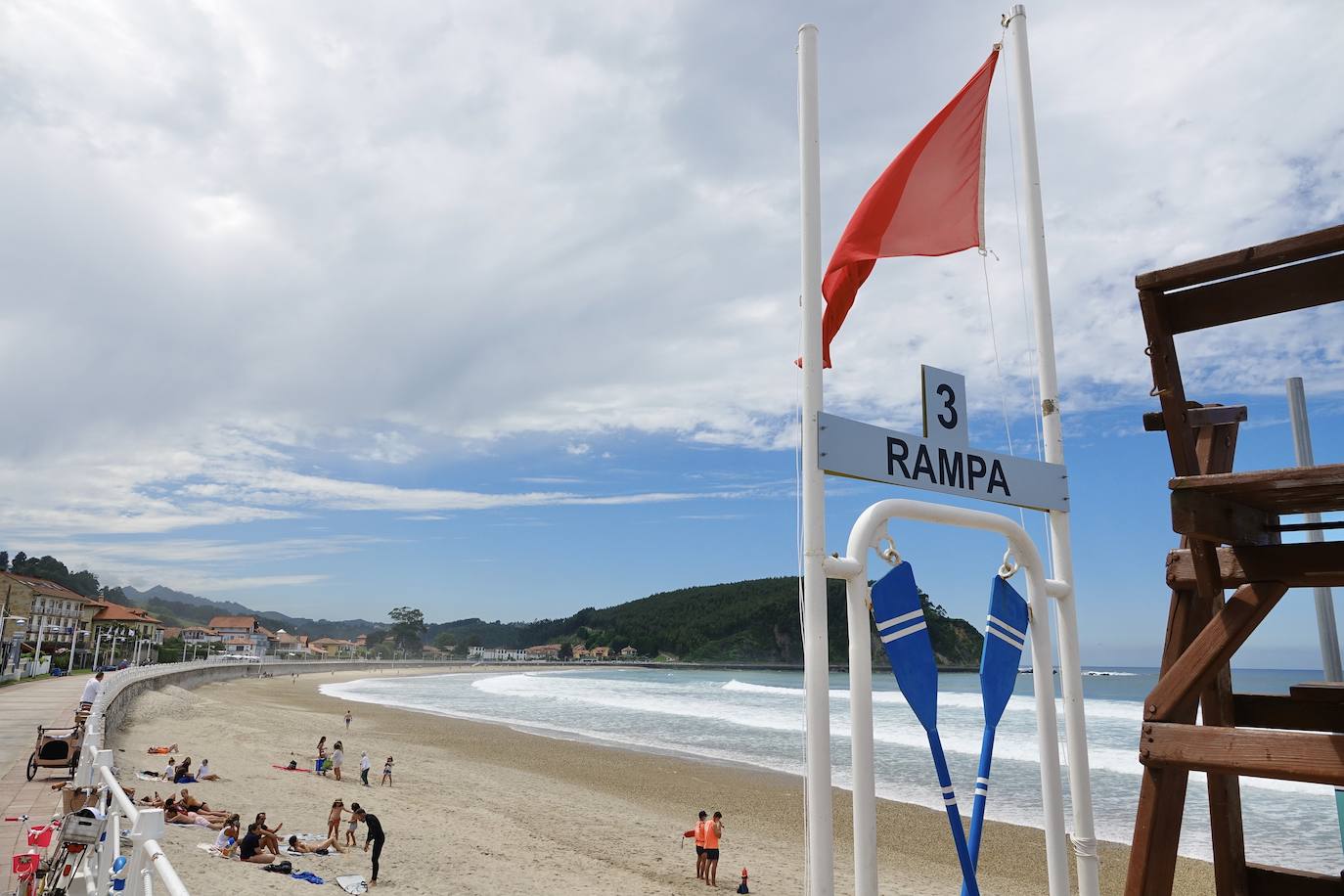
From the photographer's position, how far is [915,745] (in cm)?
3009

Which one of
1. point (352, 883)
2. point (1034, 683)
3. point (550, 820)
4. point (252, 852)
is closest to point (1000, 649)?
point (1034, 683)

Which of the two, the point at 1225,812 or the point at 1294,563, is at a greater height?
the point at 1294,563

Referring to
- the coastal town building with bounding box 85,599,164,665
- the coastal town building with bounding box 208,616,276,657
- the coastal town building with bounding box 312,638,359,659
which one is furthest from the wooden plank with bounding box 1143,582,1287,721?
the coastal town building with bounding box 312,638,359,659

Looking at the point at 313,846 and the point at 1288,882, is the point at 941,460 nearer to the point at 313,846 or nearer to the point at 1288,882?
the point at 1288,882

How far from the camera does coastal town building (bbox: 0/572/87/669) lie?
2191 inches

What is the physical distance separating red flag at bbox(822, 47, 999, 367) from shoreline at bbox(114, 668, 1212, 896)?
9.52 meters

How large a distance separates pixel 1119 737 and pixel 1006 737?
17.2ft

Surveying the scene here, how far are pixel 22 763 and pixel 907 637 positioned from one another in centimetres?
1489

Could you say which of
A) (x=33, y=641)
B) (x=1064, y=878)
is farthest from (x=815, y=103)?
(x=33, y=641)

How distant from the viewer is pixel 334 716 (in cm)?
3775

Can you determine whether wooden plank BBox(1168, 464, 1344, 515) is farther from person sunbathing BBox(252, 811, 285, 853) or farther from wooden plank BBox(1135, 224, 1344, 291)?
person sunbathing BBox(252, 811, 285, 853)

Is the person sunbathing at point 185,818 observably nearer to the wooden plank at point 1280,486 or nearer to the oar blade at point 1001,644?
the oar blade at point 1001,644

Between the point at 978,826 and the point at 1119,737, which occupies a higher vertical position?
the point at 978,826

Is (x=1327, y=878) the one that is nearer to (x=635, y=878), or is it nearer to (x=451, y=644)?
(x=635, y=878)
